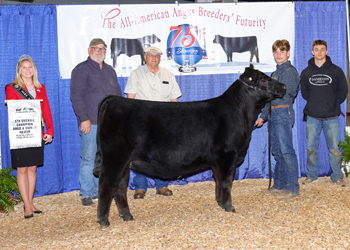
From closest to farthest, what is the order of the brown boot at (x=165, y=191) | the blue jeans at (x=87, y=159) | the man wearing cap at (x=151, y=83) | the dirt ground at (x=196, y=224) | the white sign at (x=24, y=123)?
the dirt ground at (x=196, y=224) < the white sign at (x=24, y=123) < the blue jeans at (x=87, y=159) < the man wearing cap at (x=151, y=83) < the brown boot at (x=165, y=191)

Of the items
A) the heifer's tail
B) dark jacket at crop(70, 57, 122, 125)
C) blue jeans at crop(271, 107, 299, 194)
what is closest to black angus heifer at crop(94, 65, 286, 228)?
the heifer's tail

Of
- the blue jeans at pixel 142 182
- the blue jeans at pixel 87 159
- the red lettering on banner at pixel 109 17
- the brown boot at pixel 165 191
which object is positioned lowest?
the brown boot at pixel 165 191

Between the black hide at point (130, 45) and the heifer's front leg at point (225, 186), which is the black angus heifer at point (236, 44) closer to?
the black hide at point (130, 45)

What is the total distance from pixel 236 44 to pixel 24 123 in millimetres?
3619

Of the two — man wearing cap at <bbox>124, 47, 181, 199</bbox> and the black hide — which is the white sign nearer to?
man wearing cap at <bbox>124, 47, 181, 199</bbox>

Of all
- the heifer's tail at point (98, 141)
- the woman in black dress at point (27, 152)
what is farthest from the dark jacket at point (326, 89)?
the woman in black dress at point (27, 152)

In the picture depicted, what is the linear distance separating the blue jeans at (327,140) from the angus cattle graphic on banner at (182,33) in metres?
1.25

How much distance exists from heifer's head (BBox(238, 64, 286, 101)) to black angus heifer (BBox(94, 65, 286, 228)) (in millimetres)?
13

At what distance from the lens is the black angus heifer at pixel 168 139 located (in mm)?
3730

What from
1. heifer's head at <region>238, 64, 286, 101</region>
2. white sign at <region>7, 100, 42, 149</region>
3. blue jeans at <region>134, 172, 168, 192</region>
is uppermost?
heifer's head at <region>238, 64, 286, 101</region>

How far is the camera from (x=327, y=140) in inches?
226

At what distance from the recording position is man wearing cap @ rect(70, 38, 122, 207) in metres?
4.73

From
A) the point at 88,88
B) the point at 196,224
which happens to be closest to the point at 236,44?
the point at 88,88

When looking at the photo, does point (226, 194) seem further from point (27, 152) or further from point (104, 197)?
point (27, 152)
